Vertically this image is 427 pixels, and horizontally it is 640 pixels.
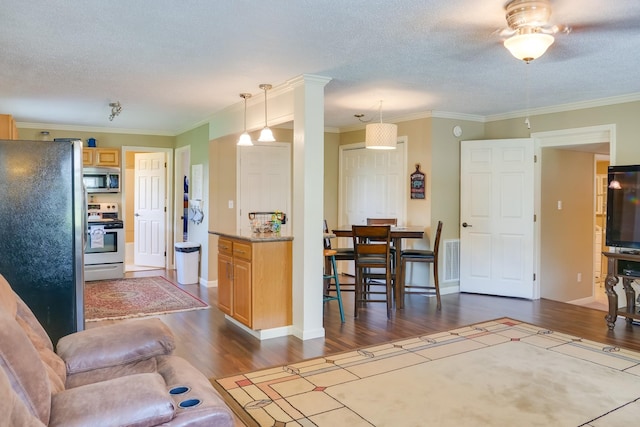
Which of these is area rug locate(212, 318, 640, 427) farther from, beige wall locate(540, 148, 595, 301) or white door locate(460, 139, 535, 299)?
beige wall locate(540, 148, 595, 301)

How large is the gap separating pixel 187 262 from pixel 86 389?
206 inches

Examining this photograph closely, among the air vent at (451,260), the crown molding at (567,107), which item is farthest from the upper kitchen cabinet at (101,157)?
the crown molding at (567,107)

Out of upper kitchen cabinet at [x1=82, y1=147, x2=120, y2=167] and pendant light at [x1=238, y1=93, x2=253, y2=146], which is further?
upper kitchen cabinet at [x1=82, y1=147, x2=120, y2=167]

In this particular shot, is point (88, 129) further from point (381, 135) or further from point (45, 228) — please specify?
point (45, 228)

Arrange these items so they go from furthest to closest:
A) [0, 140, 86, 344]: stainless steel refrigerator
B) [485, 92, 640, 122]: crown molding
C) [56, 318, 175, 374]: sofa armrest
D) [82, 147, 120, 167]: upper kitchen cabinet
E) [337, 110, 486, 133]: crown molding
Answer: [82, 147, 120, 167]: upper kitchen cabinet
[337, 110, 486, 133]: crown molding
[485, 92, 640, 122]: crown molding
[0, 140, 86, 344]: stainless steel refrigerator
[56, 318, 175, 374]: sofa armrest

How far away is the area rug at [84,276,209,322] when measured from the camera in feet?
16.7

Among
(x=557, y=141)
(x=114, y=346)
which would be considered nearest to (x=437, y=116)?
(x=557, y=141)

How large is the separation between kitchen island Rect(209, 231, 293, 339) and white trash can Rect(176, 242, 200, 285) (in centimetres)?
242

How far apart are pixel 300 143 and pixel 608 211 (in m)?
3.12

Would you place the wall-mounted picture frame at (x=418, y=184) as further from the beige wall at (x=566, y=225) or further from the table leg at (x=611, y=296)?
the table leg at (x=611, y=296)

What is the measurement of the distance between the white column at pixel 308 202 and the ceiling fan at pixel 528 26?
1792 mm

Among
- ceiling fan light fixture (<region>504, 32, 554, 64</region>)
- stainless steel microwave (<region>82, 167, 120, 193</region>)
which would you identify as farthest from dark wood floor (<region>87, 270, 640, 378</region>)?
stainless steel microwave (<region>82, 167, 120, 193</region>)

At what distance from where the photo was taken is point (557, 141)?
569 cm

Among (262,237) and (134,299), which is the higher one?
(262,237)
